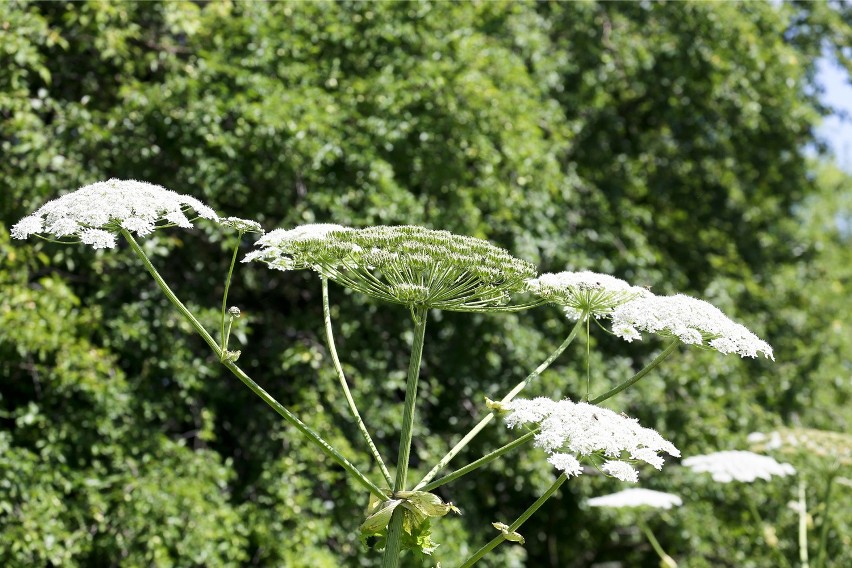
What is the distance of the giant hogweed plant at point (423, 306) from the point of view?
9.11 feet

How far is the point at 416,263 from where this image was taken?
288 cm

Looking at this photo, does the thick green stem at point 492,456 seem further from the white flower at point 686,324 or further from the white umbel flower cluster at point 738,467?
the white umbel flower cluster at point 738,467

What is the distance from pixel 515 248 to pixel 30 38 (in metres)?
3.93

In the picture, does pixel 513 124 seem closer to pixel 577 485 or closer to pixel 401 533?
pixel 577 485

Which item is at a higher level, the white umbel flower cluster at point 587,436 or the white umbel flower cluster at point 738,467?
the white umbel flower cluster at point 587,436

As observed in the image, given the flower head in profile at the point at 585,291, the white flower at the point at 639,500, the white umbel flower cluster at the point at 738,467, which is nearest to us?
the flower head in profile at the point at 585,291

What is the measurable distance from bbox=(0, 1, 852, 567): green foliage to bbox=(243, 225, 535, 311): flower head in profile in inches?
155

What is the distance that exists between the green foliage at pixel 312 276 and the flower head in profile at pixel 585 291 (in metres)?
4.03

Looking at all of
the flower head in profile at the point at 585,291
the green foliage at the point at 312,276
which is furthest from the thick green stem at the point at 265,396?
the green foliage at the point at 312,276

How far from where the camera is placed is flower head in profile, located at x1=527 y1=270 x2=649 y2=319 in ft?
10.6

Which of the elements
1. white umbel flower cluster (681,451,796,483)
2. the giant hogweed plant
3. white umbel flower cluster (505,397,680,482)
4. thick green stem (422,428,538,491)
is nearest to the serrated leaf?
the giant hogweed plant

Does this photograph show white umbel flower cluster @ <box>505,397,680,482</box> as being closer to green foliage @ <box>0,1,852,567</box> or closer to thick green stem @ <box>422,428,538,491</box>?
thick green stem @ <box>422,428,538,491</box>

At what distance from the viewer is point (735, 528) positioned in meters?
9.38

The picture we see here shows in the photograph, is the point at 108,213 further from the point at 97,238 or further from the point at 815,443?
the point at 815,443
